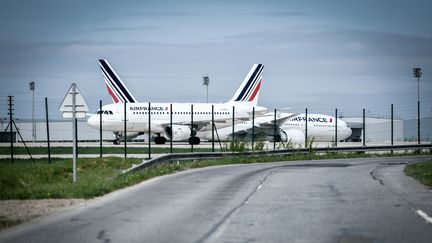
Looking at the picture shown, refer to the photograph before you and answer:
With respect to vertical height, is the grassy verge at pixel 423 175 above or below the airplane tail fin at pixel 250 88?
below

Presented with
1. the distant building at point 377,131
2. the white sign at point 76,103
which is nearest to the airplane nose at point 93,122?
the white sign at point 76,103

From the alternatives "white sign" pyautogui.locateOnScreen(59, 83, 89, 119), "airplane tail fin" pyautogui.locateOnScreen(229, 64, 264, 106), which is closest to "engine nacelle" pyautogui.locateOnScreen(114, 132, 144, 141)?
"airplane tail fin" pyautogui.locateOnScreen(229, 64, 264, 106)

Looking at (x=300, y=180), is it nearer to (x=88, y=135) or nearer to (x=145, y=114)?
(x=145, y=114)

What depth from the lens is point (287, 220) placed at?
13328 millimetres

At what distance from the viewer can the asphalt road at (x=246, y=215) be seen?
11.5 meters

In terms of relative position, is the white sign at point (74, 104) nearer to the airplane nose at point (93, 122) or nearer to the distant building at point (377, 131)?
the airplane nose at point (93, 122)

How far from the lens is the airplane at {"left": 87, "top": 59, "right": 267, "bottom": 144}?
63438 mm

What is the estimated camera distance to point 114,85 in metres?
71.9

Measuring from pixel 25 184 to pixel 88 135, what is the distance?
69.1 m

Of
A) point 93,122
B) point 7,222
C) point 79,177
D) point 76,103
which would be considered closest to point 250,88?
point 93,122

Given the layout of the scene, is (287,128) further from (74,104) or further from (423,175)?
(74,104)

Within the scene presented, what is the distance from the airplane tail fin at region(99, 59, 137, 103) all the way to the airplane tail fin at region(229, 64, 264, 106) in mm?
11209

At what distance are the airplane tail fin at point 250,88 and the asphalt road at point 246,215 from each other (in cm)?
5531

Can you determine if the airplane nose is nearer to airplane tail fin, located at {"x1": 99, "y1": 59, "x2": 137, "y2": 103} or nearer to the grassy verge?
airplane tail fin, located at {"x1": 99, "y1": 59, "x2": 137, "y2": 103}
